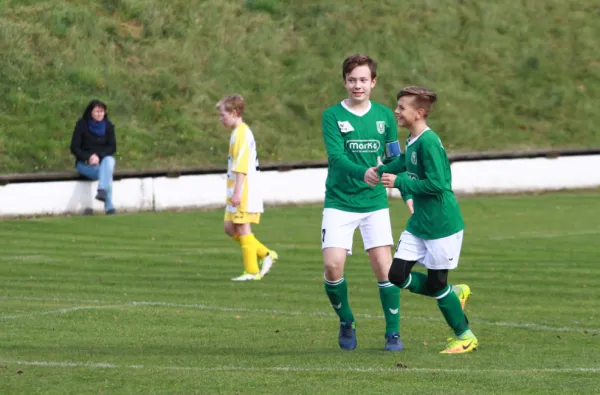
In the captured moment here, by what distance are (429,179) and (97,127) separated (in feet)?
52.5

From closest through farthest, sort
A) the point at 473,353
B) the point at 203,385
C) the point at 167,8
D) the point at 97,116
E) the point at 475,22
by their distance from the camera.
Answer: 1. the point at 203,385
2. the point at 473,353
3. the point at 97,116
4. the point at 167,8
5. the point at 475,22

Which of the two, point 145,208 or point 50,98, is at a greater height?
point 50,98

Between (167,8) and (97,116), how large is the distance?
30.3 ft

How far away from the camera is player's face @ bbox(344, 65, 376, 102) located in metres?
9.24

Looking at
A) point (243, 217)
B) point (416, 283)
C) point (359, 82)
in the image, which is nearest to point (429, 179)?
point (416, 283)

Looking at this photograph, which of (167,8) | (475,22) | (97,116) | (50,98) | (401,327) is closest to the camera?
(401,327)

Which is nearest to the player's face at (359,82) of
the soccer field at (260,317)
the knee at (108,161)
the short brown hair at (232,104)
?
the soccer field at (260,317)

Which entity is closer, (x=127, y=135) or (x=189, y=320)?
(x=189, y=320)

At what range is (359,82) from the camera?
9.27 m

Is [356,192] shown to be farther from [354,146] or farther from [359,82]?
[359,82]

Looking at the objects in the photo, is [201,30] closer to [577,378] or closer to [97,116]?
[97,116]

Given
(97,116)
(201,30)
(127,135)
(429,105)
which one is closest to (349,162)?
(429,105)

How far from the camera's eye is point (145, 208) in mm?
24266

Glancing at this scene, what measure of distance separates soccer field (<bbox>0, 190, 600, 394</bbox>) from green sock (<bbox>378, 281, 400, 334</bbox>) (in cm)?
20
